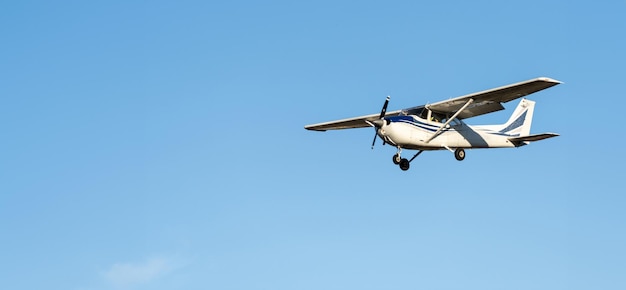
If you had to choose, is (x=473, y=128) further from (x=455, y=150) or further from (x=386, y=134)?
(x=386, y=134)

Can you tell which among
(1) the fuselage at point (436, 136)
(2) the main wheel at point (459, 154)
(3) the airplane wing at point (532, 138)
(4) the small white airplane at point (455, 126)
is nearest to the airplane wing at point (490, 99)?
(4) the small white airplane at point (455, 126)

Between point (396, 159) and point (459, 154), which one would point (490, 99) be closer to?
point (459, 154)

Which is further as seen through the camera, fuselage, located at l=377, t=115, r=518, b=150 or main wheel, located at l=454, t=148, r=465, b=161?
main wheel, located at l=454, t=148, r=465, b=161

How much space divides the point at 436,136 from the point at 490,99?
2.29 metres

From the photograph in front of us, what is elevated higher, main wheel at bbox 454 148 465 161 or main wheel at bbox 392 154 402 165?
main wheel at bbox 392 154 402 165

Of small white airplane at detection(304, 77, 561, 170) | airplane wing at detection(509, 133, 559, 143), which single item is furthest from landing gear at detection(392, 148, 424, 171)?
airplane wing at detection(509, 133, 559, 143)

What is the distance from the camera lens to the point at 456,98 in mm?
34812

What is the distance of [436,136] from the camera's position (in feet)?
116

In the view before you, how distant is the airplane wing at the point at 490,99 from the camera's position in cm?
3256

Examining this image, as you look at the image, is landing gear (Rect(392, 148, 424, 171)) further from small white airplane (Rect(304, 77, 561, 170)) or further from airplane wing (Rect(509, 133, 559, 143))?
airplane wing (Rect(509, 133, 559, 143))

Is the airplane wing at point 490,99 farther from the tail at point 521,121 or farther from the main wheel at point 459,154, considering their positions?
the tail at point 521,121

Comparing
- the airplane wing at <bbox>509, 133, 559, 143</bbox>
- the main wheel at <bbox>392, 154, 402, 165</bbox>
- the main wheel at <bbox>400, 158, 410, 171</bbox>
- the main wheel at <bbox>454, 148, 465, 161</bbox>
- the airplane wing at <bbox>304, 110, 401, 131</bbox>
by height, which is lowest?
the airplane wing at <bbox>509, 133, 559, 143</bbox>

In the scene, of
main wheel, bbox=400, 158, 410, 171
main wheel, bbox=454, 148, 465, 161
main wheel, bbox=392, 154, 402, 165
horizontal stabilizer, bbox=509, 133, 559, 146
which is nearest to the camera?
horizontal stabilizer, bbox=509, 133, 559, 146

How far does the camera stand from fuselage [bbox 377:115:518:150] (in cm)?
3431
